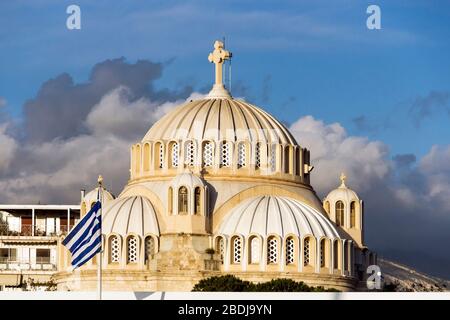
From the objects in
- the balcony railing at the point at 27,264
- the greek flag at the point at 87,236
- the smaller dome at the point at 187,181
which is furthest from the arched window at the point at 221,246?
the greek flag at the point at 87,236

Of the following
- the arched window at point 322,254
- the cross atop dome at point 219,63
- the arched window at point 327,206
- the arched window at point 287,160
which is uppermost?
the cross atop dome at point 219,63

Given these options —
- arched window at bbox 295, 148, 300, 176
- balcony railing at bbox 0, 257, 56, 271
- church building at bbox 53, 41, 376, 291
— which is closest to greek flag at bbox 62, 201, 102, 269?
church building at bbox 53, 41, 376, 291

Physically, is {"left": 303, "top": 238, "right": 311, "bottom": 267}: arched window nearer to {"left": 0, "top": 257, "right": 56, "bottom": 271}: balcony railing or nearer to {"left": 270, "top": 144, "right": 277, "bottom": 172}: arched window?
{"left": 270, "top": 144, "right": 277, "bottom": 172}: arched window

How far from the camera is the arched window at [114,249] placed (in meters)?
132

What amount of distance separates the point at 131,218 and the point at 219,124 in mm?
10626

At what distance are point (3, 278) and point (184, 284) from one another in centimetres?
3831

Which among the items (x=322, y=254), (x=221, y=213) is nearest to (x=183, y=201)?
(x=221, y=213)

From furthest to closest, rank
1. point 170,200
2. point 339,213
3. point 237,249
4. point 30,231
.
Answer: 1. point 30,231
2. point 339,213
3. point 170,200
4. point 237,249

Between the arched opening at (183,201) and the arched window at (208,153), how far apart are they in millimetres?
5011

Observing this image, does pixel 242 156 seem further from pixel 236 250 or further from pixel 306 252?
pixel 306 252

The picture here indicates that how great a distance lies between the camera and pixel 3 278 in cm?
16375

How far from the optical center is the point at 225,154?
137m

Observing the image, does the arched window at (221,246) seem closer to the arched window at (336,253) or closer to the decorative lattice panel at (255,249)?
the decorative lattice panel at (255,249)
